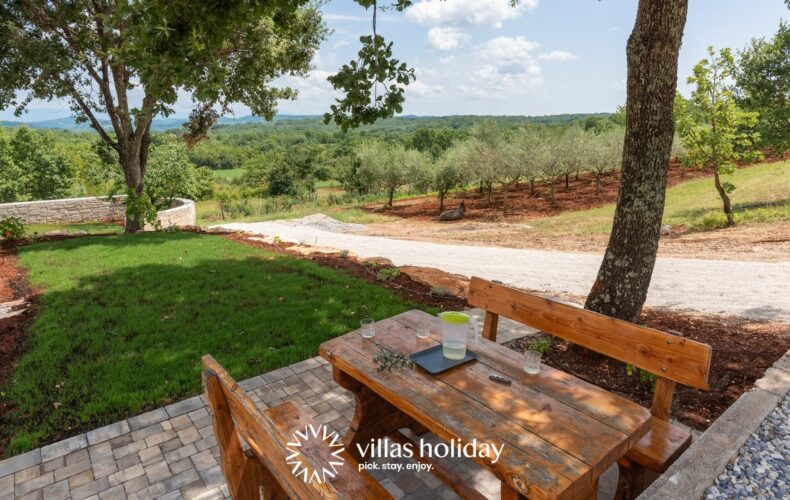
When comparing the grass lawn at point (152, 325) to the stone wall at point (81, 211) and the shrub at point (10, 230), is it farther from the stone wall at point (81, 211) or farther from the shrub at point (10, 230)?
the stone wall at point (81, 211)

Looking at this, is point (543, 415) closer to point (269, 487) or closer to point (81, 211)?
point (269, 487)

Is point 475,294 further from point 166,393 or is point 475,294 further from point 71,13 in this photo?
point 71,13

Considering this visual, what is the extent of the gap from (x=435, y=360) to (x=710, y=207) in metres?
20.5

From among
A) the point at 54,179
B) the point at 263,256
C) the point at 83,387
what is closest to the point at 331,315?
the point at 83,387

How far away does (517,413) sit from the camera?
197 cm

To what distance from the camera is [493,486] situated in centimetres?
266

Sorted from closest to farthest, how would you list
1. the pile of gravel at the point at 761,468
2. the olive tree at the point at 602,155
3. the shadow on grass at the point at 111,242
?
the pile of gravel at the point at 761,468 → the shadow on grass at the point at 111,242 → the olive tree at the point at 602,155

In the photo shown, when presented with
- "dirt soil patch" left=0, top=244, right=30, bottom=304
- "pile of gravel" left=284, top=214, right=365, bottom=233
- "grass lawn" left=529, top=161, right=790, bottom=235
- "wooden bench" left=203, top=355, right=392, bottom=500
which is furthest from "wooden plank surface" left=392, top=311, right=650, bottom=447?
"pile of gravel" left=284, top=214, right=365, bottom=233

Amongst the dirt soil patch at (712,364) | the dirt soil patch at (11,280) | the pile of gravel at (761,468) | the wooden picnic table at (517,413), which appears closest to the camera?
the wooden picnic table at (517,413)

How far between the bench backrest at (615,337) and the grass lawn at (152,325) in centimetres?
216

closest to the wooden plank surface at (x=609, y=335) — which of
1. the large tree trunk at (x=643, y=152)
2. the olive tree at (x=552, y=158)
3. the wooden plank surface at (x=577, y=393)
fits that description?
the wooden plank surface at (x=577, y=393)

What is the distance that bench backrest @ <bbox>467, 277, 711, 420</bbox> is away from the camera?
2.41 metres

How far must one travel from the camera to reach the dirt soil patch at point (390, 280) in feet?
20.3

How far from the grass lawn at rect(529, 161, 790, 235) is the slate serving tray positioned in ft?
51.5
